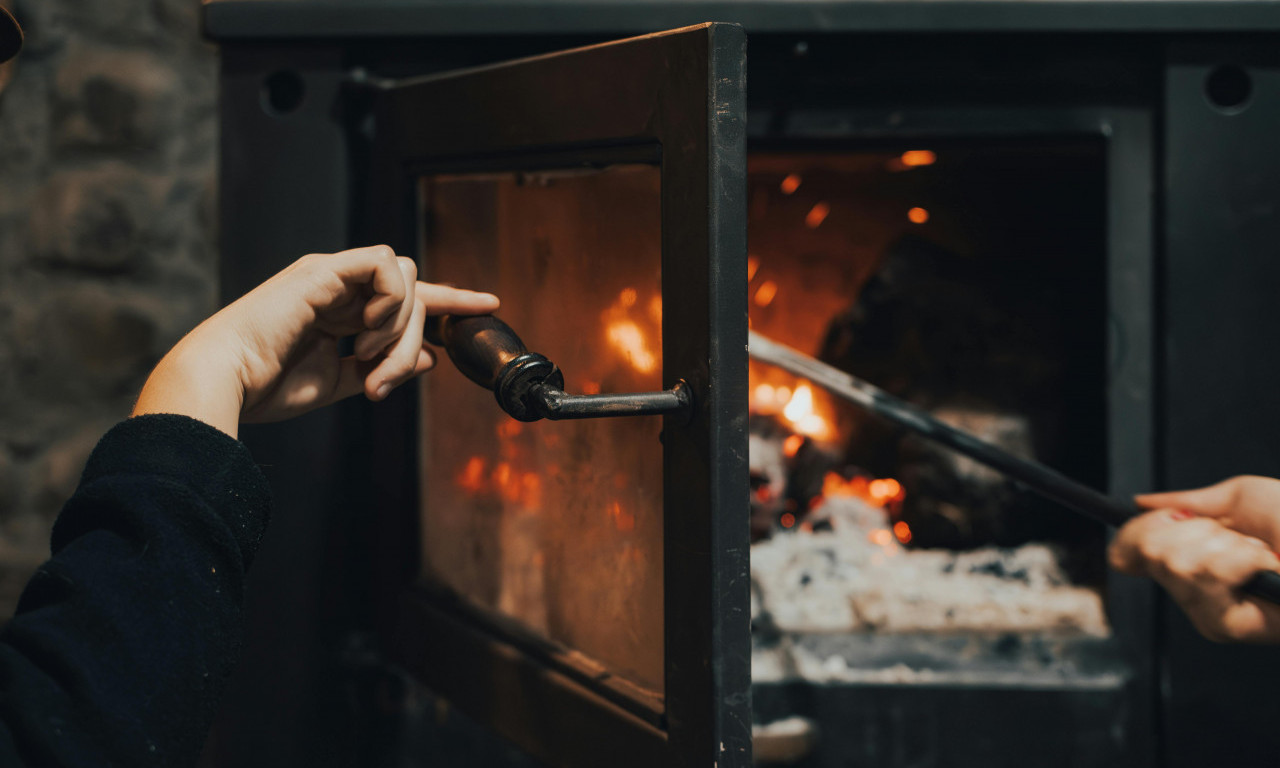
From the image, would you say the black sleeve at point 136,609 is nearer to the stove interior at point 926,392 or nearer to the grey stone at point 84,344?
the stove interior at point 926,392

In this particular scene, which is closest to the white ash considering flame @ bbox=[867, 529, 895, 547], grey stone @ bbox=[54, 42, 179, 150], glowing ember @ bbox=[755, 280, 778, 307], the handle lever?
flame @ bbox=[867, 529, 895, 547]

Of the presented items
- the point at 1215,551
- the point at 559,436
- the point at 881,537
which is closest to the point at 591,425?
the point at 559,436

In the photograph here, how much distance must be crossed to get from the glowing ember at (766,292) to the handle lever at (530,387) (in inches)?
31.6

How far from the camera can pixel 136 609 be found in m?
0.47

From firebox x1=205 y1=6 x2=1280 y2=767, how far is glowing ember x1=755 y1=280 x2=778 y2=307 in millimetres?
220

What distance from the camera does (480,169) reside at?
849 mm

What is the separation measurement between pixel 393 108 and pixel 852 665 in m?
0.84

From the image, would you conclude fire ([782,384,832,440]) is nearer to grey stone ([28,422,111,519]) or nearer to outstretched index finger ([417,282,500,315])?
outstretched index finger ([417,282,500,315])

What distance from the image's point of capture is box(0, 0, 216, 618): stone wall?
1298 mm

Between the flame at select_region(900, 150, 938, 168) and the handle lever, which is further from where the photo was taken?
the flame at select_region(900, 150, 938, 168)

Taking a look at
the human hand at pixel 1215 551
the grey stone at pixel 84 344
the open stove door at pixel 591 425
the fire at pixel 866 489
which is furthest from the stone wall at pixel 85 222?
the human hand at pixel 1215 551

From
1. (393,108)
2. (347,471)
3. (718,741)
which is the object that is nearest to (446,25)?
(393,108)

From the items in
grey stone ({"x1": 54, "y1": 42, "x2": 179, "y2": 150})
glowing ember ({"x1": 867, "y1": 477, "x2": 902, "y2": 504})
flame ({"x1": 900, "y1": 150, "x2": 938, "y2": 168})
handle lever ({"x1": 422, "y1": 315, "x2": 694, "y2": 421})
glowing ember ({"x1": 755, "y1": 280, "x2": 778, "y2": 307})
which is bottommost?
glowing ember ({"x1": 867, "y1": 477, "x2": 902, "y2": 504})

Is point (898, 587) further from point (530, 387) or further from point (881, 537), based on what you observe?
point (530, 387)
